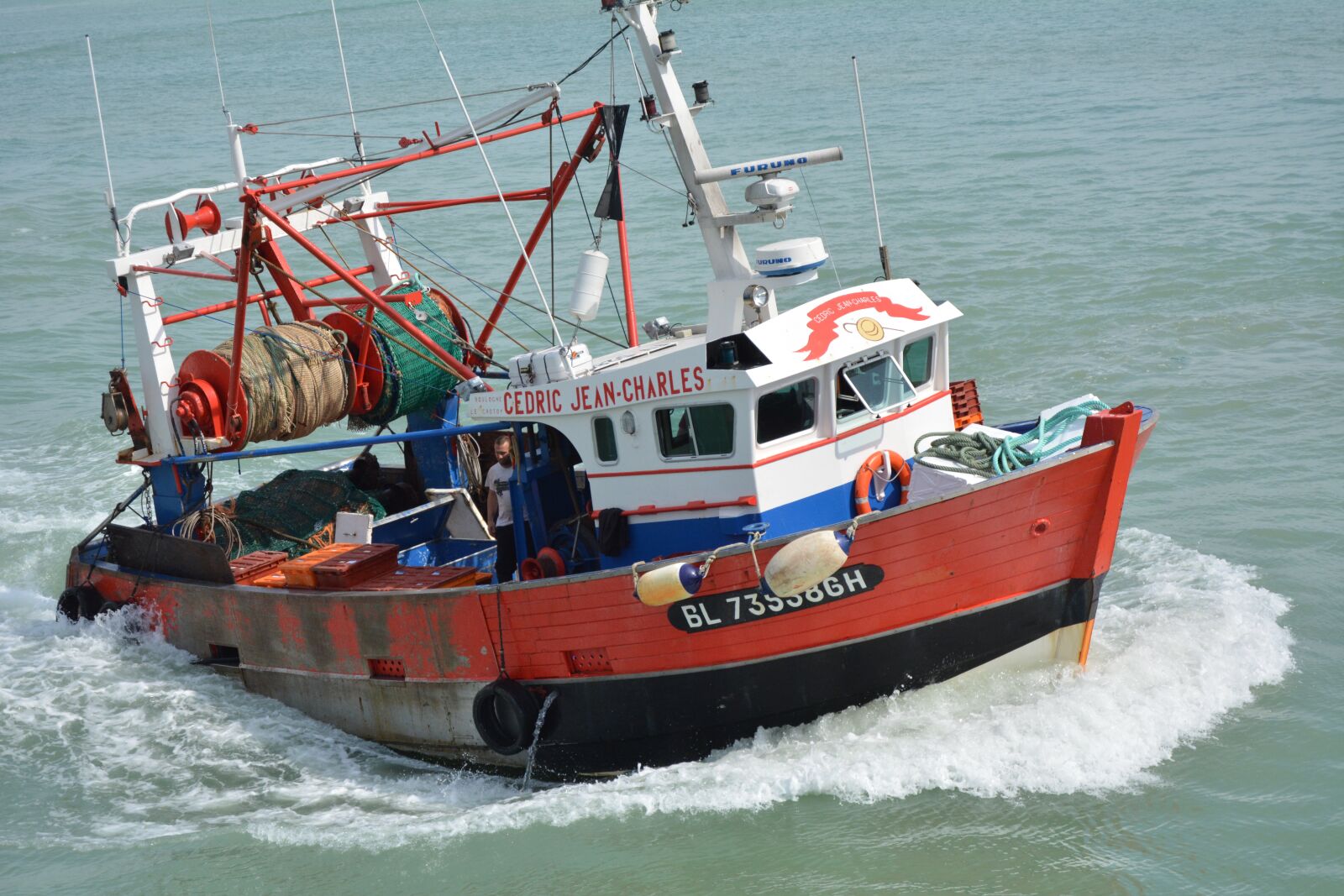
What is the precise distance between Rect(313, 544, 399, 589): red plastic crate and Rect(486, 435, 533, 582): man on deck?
32.4 inches

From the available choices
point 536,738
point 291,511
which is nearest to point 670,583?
point 536,738

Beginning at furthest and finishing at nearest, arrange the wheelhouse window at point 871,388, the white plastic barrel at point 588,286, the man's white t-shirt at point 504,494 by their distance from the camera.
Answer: the man's white t-shirt at point 504,494
the white plastic barrel at point 588,286
the wheelhouse window at point 871,388

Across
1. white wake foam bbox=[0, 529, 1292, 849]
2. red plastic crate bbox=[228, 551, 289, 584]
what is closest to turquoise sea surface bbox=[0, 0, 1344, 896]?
white wake foam bbox=[0, 529, 1292, 849]

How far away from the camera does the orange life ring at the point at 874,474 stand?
9305mm

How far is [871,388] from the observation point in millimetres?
9484

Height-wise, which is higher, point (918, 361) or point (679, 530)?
point (918, 361)

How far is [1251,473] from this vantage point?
46.0 ft

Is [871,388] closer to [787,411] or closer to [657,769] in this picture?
[787,411]

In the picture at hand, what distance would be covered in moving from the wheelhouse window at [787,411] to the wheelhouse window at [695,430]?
0.21 meters

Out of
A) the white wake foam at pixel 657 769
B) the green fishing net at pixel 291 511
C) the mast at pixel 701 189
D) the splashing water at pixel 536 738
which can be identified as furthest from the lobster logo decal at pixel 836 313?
the green fishing net at pixel 291 511

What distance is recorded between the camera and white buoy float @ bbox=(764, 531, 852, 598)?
324 inches

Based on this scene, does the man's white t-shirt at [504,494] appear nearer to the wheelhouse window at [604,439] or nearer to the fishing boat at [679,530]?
the fishing boat at [679,530]

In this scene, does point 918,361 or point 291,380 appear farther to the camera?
point 291,380

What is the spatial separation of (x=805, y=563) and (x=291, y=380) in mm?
5262
